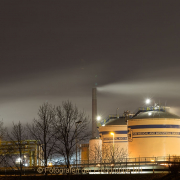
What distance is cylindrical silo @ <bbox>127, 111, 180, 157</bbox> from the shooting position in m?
57.8

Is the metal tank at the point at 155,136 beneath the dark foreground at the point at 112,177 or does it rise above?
above

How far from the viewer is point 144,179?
33.8m

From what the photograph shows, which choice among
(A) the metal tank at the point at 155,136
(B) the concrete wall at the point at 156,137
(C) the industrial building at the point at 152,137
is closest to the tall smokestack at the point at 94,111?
(C) the industrial building at the point at 152,137

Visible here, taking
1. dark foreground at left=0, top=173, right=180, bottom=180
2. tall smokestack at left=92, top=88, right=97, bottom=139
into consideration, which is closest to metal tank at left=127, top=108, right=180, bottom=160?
tall smokestack at left=92, top=88, right=97, bottom=139

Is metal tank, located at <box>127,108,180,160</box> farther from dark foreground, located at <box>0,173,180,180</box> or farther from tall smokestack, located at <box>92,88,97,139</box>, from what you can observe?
dark foreground, located at <box>0,173,180,180</box>

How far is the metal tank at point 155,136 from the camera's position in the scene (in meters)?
A: 57.8

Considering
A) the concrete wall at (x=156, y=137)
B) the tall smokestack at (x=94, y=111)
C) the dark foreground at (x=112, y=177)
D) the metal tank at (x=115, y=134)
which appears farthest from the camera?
the metal tank at (x=115, y=134)

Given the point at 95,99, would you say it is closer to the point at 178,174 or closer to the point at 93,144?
the point at 93,144

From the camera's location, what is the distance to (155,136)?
58.1 meters

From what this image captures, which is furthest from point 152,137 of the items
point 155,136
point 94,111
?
point 94,111

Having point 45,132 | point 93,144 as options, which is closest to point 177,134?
point 93,144

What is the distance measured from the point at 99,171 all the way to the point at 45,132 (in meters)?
9.13

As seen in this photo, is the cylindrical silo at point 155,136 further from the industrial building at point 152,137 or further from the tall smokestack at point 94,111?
the tall smokestack at point 94,111

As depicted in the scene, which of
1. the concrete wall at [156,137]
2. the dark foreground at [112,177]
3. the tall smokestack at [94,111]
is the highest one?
the tall smokestack at [94,111]
